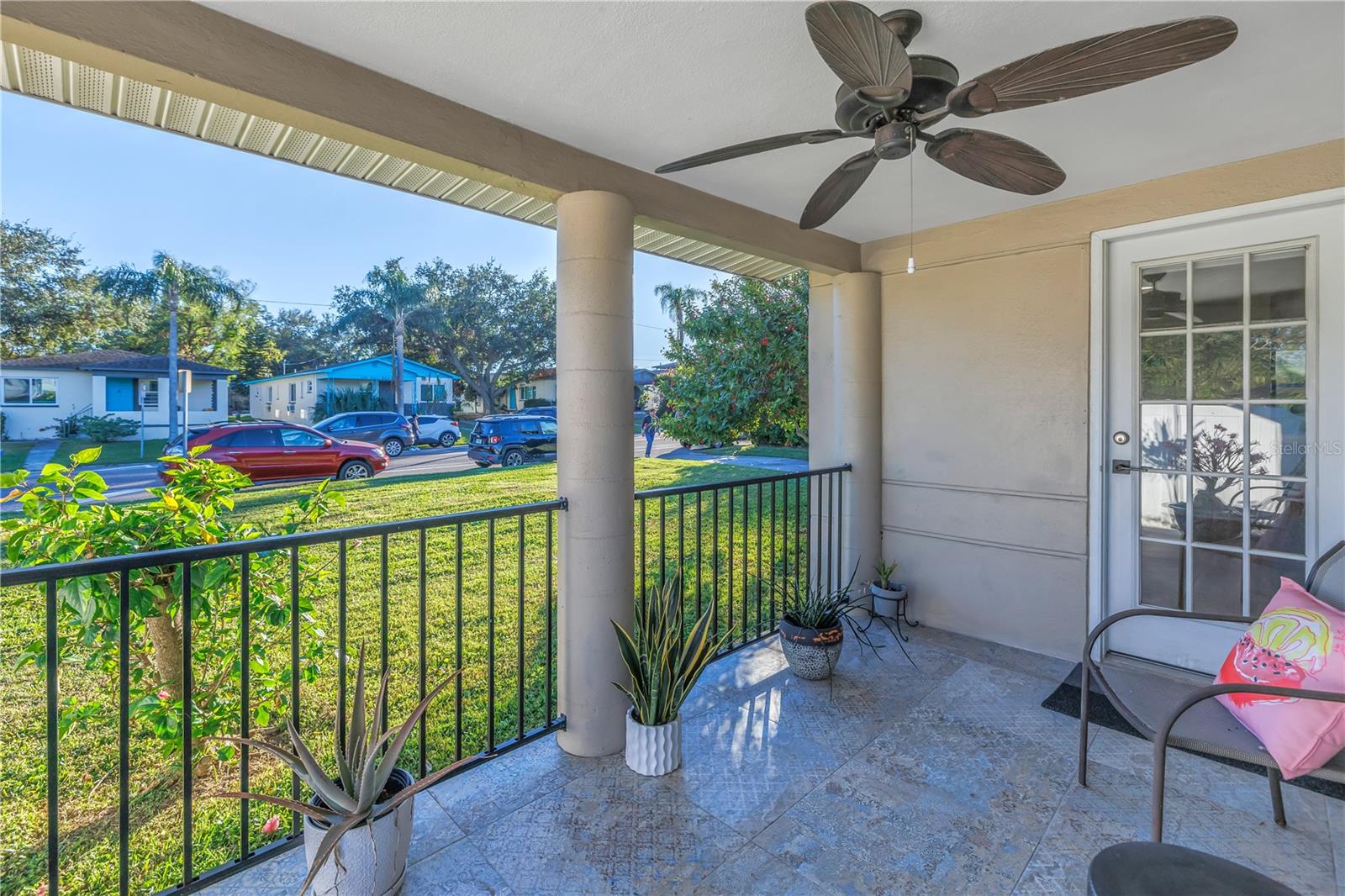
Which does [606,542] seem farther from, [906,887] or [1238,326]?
[1238,326]

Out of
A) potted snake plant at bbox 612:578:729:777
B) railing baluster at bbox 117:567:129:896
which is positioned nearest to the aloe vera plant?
potted snake plant at bbox 612:578:729:777

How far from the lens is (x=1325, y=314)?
2.27 m

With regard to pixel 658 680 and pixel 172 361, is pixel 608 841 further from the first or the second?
pixel 172 361

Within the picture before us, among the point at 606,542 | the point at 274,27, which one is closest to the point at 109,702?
the point at 606,542

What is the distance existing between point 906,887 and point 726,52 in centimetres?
230

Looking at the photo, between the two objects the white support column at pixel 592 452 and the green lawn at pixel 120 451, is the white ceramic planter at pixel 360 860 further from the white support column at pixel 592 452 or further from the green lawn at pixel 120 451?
the green lawn at pixel 120 451

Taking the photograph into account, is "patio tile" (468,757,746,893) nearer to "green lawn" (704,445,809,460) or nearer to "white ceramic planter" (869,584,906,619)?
"white ceramic planter" (869,584,906,619)

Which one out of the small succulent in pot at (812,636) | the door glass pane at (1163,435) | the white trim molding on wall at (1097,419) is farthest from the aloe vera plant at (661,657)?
the door glass pane at (1163,435)

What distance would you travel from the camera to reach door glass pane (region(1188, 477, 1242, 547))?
2498 mm

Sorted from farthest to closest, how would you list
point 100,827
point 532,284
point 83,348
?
1. point 532,284
2. point 83,348
3. point 100,827

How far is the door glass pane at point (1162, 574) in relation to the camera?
2.65m

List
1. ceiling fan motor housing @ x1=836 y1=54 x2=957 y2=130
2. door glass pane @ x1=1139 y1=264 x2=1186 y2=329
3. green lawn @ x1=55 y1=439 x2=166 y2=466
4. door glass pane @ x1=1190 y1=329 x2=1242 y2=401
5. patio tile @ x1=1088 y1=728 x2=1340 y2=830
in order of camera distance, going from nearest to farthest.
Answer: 1. ceiling fan motor housing @ x1=836 y1=54 x2=957 y2=130
2. patio tile @ x1=1088 y1=728 x2=1340 y2=830
3. door glass pane @ x1=1190 y1=329 x2=1242 y2=401
4. door glass pane @ x1=1139 y1=264 x2=1186 y2=329
5. green lawn @ x1=55 y1=439 x2=166 y2=466

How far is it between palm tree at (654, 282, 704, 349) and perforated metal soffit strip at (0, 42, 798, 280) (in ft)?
13.9

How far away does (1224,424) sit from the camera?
2.51 m
